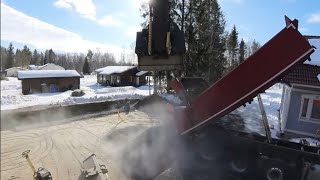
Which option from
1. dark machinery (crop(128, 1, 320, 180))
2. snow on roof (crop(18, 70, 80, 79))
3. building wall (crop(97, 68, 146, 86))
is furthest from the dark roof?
building wall (crop(97, 68, 146, 86))

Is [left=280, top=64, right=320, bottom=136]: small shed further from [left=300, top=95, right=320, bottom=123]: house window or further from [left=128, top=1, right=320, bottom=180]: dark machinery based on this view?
[left=128, top=1, right=320, bottom=180]: dark machinery

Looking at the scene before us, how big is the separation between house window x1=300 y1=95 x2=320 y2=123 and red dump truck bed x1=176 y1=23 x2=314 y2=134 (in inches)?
331

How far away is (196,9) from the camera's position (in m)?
26.4

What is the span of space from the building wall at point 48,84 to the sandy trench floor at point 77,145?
1949cm

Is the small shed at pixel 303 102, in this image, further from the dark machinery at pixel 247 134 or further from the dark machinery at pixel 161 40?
the dark machinery at pixel 161 40

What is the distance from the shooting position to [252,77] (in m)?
7.41

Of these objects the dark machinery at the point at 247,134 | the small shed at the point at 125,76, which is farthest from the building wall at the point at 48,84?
the dark machinery at the point at 247,134

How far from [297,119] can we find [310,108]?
80 cm

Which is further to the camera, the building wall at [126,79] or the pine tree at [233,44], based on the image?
the pine tree at [233,44]

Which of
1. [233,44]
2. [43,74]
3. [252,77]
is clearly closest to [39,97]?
[43,74]

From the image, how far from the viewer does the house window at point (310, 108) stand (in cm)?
1435

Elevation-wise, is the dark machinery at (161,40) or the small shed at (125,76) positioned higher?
the dark machinery at (161,40)

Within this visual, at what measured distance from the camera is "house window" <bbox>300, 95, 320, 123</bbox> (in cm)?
1435

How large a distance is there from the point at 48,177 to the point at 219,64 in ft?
99.3
